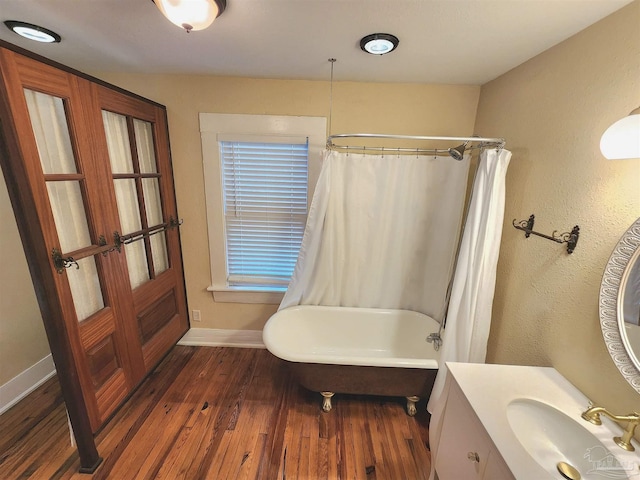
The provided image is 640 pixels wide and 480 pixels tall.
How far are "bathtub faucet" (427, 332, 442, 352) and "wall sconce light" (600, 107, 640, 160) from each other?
1454mm

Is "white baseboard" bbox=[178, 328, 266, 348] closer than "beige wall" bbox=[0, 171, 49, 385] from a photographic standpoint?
No

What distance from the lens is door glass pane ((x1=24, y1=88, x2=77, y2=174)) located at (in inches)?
46.3

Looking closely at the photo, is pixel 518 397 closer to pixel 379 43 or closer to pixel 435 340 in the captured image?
pixel 435 340

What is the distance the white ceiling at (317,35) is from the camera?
1073mm

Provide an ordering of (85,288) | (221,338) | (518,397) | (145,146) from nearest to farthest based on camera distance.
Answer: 1. (518,397)
2. (85,288)
3. (145,146)
4. (221,338)

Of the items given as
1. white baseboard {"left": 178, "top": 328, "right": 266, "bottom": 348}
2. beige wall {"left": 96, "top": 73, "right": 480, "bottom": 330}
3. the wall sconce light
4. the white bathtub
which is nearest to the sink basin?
the white bathtub

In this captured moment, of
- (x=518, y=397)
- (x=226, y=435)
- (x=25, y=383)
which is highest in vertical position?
(x=518, y=397)

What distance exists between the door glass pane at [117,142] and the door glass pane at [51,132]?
9.3 inches

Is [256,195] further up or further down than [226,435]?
further up

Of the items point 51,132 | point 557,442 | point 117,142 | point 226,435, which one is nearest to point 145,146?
point 117,142

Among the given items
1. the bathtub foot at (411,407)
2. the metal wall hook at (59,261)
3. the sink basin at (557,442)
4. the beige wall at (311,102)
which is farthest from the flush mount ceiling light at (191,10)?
the bathtub foot at (411,407)

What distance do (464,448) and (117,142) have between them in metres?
2.40

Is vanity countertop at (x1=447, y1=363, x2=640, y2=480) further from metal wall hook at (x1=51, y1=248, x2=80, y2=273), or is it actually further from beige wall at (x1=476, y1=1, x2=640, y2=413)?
metal wall hook at (x1=51, y1=248, x2=80, y2=273)

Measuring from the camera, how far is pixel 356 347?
2.24 m
